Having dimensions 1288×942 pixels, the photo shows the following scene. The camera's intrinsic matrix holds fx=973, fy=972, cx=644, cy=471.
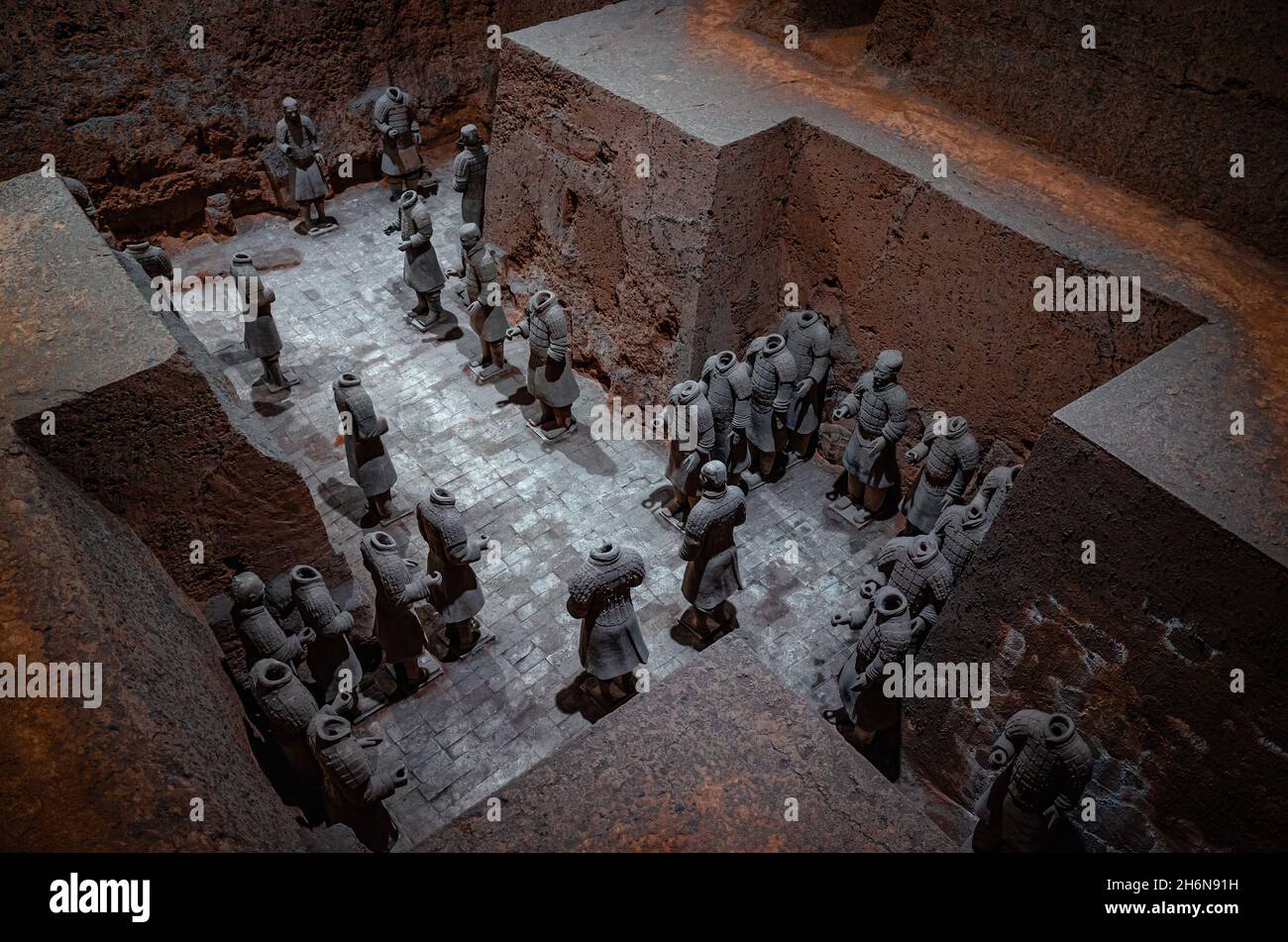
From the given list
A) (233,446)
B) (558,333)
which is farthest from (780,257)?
(233,446)

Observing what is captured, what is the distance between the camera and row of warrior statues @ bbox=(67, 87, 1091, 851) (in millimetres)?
4566

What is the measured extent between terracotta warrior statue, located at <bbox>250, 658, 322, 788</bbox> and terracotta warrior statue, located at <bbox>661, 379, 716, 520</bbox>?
9.37 feet

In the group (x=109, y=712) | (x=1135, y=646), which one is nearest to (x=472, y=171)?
(x=109, y=712)

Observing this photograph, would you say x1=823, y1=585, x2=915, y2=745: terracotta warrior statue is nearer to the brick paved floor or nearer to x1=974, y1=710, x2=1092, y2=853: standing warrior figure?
the brick paved floor

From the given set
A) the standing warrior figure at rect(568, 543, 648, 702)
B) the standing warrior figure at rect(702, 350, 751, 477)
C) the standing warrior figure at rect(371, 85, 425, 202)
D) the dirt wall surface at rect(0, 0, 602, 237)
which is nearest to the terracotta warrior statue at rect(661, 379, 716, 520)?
the standing warrior figure at rect(702, 350, 751, 477)

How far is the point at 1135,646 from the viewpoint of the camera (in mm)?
4605

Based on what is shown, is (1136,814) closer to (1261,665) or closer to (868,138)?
(1261,665)

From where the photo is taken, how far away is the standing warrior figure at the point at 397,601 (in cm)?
526

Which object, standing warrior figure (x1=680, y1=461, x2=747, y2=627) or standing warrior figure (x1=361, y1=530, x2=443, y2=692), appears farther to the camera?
standing warrior figure (x1=680, y1=461, x2=747, y2=627)

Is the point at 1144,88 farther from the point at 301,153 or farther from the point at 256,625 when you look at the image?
the point at 301,153

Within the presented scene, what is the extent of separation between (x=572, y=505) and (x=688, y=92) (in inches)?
125

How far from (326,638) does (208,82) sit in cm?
646

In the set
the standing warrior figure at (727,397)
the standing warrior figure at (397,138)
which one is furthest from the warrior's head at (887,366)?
the standing warrior figure at (397,138)

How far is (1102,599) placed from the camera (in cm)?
468
